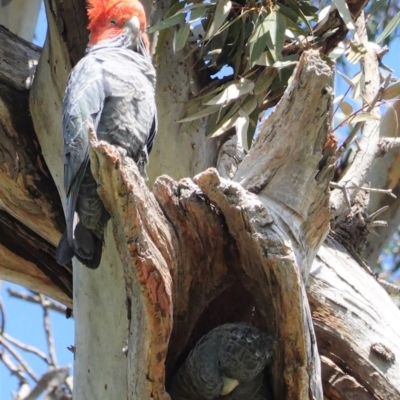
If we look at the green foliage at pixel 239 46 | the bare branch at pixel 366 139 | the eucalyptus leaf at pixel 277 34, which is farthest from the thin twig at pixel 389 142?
the eucalyptus leaf at pixel 277 34

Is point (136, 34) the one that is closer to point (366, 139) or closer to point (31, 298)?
point (366, 139)

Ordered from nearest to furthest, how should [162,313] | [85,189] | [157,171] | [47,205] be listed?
[162,313], [85,189], [157,171], [47,205]

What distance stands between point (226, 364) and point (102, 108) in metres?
0.87

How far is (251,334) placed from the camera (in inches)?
Result: 64.9

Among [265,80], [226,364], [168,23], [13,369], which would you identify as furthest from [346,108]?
[13,369]

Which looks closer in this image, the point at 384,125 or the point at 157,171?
the point at 157,171

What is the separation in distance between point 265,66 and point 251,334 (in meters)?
1.10

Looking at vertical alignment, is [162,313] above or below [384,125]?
below

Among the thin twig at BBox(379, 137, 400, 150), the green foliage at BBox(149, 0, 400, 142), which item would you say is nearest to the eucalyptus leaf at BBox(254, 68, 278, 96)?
the green foliage at BBox(149, 0, 400, 142)

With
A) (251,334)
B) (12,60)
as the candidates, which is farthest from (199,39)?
(251,334)

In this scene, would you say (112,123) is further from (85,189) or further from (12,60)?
(12,60)

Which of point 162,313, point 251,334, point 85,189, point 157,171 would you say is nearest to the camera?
point 162,313

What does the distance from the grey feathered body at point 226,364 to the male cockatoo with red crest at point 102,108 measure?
Result: 0.43 metres

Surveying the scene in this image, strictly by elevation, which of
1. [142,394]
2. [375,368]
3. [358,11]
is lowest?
[142,394]
